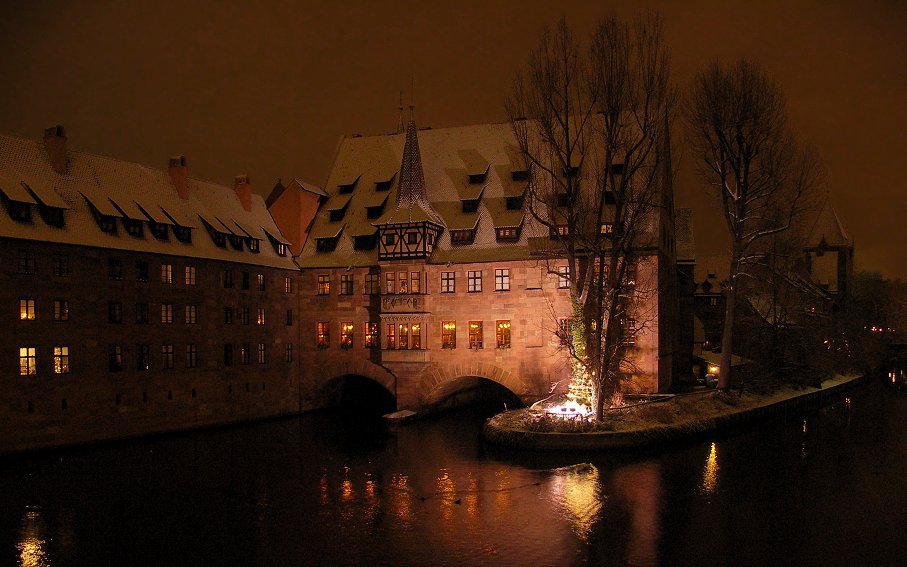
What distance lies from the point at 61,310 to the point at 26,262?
2239 mm

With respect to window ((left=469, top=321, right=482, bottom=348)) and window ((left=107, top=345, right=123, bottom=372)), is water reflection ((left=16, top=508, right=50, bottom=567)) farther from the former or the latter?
window ((left=469, top=321, right=482, bottom=348))

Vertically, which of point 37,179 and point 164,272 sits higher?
point 37,179

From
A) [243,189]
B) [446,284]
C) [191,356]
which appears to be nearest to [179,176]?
[243,189]

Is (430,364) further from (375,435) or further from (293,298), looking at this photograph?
(293,298)

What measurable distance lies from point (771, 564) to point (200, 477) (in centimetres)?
1745

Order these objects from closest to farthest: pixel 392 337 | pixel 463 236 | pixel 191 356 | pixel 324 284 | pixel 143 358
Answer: pixel 143 358 < pixel 191 356 < pixel 392 337 < pixel 463 236 < pixel 324 284

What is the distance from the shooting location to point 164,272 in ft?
106

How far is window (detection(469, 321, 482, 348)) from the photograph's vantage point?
116 feet

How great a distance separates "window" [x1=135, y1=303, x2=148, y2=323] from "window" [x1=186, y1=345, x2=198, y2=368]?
250 centimetres

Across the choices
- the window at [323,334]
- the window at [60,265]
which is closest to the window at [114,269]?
the window at [60,265]

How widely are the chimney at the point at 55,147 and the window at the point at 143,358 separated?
836 centimetres

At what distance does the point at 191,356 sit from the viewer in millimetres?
33094

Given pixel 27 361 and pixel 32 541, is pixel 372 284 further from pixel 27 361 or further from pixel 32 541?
pixel 32 541

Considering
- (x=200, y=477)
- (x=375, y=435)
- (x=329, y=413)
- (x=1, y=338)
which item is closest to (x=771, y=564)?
(x=200, y=477)
